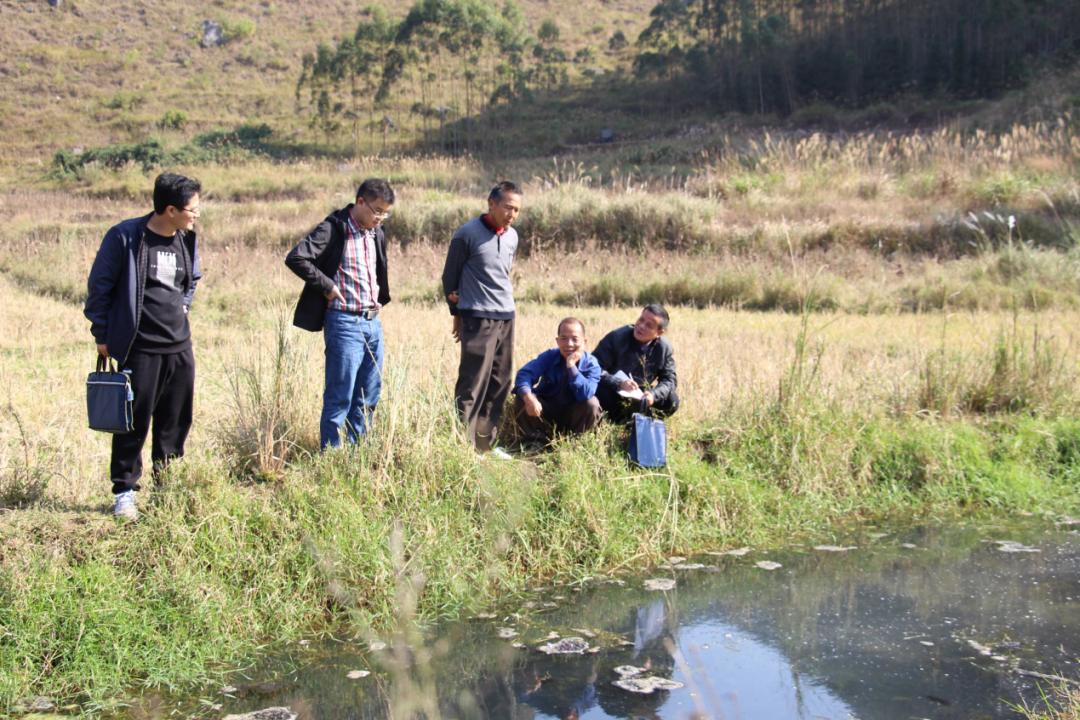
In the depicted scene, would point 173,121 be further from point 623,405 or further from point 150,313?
point 150,313

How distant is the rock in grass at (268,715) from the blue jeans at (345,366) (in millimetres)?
1779

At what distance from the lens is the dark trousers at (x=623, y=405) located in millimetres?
7070

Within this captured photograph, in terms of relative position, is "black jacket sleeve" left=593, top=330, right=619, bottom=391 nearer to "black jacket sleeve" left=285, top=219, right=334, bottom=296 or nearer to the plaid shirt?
the plaid shirt

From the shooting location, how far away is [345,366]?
20.1 feet

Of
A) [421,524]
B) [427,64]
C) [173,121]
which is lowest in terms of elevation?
[421,524]

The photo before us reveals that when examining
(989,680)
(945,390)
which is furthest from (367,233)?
→ (945,390)

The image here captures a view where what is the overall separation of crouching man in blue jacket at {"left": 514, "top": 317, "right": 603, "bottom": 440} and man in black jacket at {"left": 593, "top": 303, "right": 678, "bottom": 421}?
18 centimetres

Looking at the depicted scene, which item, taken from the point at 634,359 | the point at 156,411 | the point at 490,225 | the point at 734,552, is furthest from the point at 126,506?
the point at 734,552

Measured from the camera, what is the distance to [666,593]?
6.05 m

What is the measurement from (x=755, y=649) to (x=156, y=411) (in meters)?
3.39

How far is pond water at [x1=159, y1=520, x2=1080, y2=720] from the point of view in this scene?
476 centimetres

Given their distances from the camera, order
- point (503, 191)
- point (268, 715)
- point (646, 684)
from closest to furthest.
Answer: point (268, 715) → point (646, 684) → point (503, 191)

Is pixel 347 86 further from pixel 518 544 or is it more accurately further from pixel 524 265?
pixel 518 544

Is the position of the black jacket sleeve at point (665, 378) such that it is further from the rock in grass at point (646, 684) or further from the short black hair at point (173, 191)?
the short black hair at point (173, 191)
